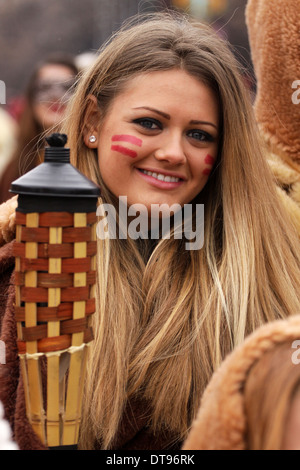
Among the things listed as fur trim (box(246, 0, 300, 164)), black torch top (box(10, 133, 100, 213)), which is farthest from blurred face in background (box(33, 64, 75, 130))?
black torch top (box(10, 133, 100, 213))

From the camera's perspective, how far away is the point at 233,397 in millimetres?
997

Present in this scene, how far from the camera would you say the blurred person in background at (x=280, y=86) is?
6.54 feet

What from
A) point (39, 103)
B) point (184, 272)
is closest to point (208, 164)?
point (184, 272)

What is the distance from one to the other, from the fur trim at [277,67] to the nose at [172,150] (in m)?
0.45

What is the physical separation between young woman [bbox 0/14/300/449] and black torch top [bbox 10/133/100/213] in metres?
0.62

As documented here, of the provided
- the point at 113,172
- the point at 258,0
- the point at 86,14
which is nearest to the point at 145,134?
the point at 113,172

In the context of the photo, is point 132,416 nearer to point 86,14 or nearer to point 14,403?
point 14,403

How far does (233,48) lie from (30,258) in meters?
1.19

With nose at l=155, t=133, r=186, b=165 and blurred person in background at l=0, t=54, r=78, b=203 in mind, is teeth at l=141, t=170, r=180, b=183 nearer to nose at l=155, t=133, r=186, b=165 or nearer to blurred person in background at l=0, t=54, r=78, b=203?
nose at l=155, t=133, r=186, b=165

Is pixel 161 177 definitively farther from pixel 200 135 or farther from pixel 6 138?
pixel 6 138

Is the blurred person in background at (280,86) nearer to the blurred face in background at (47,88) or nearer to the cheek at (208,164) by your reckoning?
the cheek at (208,164)

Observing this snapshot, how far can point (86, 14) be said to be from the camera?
44.3 ft

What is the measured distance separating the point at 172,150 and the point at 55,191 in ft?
2.18

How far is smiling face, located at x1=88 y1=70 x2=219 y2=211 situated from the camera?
179cm
